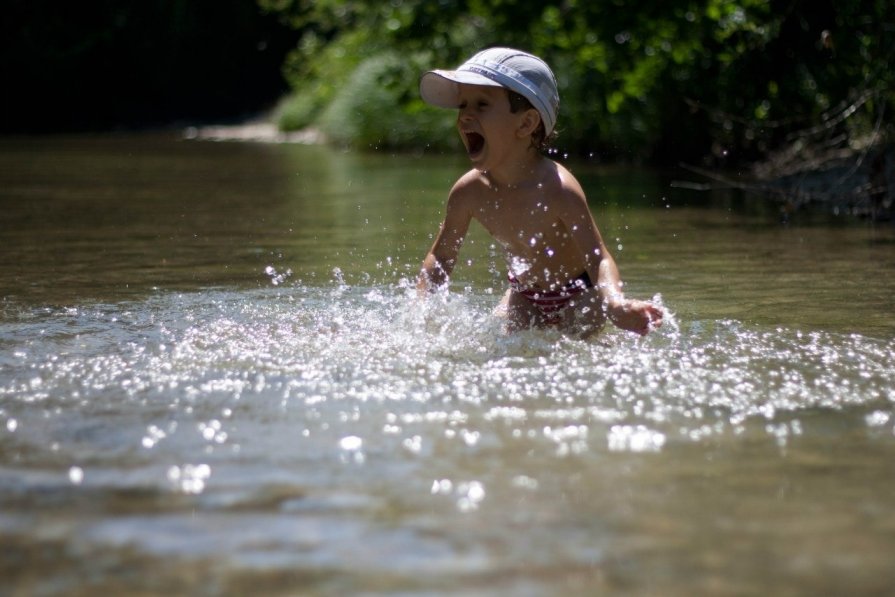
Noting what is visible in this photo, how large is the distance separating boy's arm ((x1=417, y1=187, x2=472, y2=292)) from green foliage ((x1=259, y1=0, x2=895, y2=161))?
130 inches

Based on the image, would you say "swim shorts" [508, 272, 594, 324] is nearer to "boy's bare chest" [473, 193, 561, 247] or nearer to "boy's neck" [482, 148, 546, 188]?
"boy's bare chest" [473, 193, 561, 247]

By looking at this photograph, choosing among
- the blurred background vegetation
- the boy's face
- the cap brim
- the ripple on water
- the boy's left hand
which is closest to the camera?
the ripple on water

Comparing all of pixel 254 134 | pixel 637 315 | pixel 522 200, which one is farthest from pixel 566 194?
pixel 254 134

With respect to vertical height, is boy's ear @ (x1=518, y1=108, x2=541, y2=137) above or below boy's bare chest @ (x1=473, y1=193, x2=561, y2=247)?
above

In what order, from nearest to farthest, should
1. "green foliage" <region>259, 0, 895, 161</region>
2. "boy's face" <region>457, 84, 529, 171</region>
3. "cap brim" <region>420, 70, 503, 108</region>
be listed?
"cap brim" <region>420, 70, 503, 108</region>
"boy's face" <region>457, 84, 529, 171</region>
"green foliage" <region>259, 0, 895, 161</region>

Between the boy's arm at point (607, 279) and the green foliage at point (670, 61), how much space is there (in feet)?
11.3

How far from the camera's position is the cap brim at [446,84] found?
4410 millimetres

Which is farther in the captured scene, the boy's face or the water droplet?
the boy's face

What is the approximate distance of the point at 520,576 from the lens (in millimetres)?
2150

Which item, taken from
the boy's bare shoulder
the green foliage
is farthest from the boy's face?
the green foliage

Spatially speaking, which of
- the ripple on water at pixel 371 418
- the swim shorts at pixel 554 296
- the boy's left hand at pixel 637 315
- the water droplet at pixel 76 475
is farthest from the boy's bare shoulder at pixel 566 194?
the water droplet at pixel 76 475

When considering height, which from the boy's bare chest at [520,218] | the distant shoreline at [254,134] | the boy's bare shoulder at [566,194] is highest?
the boy's bare shoulder at [566,194]

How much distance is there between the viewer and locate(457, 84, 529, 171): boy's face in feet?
14.8

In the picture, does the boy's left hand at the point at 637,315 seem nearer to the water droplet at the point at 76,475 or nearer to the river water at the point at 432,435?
the river water at the point at 432,435
